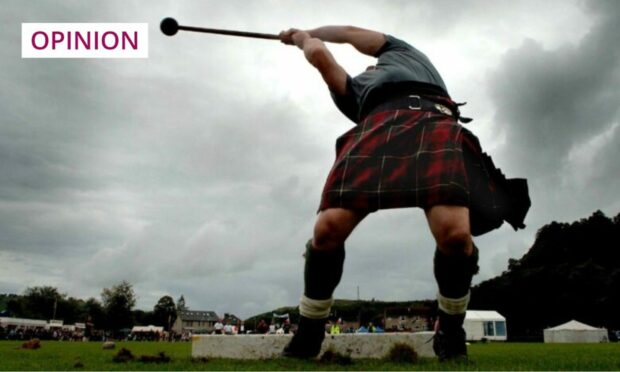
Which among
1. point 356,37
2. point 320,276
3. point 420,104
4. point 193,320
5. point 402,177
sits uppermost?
point 356,37

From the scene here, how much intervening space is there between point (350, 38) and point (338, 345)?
3.20 meters

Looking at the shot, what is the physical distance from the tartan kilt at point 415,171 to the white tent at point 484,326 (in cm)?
5002

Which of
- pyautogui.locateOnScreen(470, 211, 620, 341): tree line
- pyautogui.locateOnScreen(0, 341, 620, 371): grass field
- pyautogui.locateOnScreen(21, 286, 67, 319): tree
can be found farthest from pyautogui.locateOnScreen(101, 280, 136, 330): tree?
pyautogui.locateOnScreen(0, 341, 620, 371): grass field

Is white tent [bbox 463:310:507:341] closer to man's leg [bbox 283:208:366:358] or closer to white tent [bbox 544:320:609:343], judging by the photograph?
white tent [bbox 544:320:609:343]

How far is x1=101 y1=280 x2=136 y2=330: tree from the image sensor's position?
10262cm

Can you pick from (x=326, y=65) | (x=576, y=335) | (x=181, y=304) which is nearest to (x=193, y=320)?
(x=181, y=304)

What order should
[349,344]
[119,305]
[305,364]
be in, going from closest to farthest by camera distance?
[305,364] → [349,344] → [119,305]

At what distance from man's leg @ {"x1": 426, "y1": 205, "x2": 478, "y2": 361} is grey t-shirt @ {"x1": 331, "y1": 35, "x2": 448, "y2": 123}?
3.41ft

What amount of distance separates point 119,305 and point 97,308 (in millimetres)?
12272

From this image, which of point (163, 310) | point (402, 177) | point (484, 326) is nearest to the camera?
point (402, 177)

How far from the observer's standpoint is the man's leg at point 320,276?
137 inches

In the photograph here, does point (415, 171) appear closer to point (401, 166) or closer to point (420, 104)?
point (401, 166)

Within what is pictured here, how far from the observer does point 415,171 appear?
11.0 feet

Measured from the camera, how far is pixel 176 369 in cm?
419
